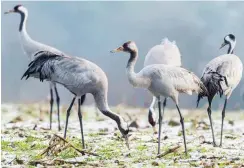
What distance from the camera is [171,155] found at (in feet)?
26.7

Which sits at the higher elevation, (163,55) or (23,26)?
(23,26)

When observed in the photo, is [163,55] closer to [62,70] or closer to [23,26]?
[23,26]

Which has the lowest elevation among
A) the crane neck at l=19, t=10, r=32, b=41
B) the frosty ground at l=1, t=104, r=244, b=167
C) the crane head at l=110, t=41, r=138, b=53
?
the frosty ground at l=1, t=104, r=244, b=167

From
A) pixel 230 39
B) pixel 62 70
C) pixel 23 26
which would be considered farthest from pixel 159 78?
pixel 23 26

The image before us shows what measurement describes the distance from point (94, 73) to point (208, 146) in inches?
75.1

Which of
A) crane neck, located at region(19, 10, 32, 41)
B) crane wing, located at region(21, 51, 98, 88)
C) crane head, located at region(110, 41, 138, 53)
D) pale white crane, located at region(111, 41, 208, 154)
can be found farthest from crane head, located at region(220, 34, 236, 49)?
crane neck, located at region(19, 10, 32, 41)

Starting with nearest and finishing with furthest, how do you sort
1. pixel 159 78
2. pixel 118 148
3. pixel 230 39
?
pixel 159 78, pixel 118 148, pixel 230 39

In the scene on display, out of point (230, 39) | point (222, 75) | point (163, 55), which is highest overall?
point (230, 39)

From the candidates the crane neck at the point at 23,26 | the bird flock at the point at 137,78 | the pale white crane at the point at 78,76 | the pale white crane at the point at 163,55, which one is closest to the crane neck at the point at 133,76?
the bird flock at the point at 137,78

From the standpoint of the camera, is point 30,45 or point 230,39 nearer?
point 230,39

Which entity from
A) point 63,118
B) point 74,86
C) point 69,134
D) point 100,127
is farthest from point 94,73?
point 63,118

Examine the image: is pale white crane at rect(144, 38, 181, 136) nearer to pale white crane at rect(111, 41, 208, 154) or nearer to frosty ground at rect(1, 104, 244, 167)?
frosty ground at rect(1, 104, 244, 167)

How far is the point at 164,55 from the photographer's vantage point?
12156mm

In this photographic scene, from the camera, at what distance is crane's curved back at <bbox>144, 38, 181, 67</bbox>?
12148mm
